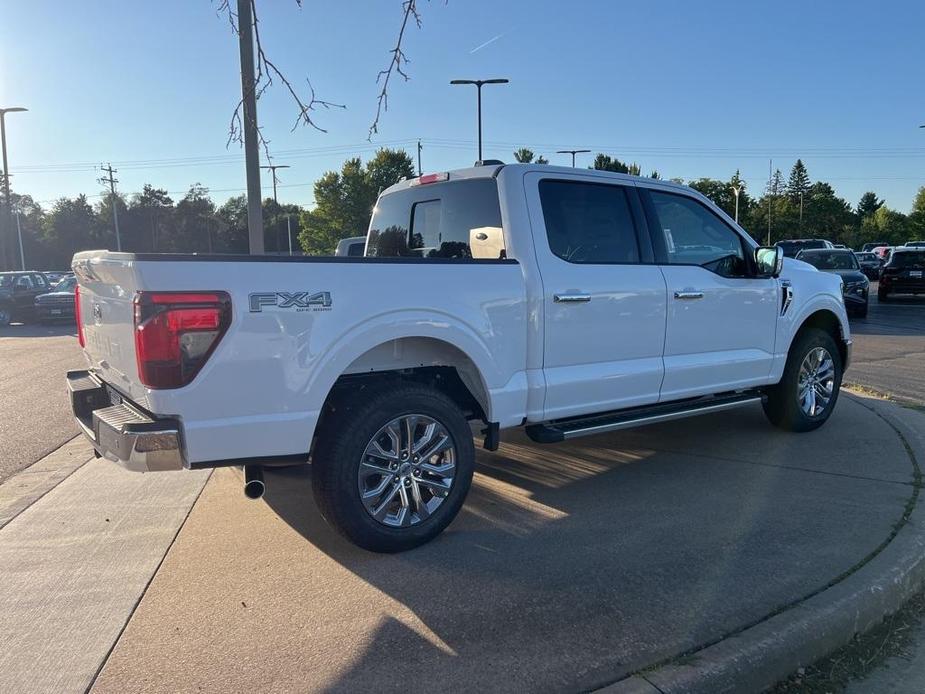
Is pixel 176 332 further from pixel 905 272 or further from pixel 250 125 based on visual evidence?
pixel 905 272

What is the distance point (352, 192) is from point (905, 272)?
1581 inches

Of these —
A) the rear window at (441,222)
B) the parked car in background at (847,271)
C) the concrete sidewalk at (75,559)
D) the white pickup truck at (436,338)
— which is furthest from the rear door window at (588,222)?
the parked car in background at (847,271)

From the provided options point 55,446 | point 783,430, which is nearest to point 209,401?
point 55,446

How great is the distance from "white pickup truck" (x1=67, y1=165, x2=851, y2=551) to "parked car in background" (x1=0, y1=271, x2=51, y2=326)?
1871 centimetres

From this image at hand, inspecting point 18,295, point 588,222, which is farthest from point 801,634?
point 18,295

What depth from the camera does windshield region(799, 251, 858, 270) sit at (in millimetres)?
17922

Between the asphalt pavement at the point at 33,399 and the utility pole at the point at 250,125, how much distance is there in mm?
2634

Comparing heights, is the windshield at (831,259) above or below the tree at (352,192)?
below

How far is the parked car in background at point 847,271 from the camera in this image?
1678 centimetres

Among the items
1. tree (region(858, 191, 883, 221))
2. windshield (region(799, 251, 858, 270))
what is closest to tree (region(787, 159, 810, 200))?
tree (region(858, 191, 883, 221))

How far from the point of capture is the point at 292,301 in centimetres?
330

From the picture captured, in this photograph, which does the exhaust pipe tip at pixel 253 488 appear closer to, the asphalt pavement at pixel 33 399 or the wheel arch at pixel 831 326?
the asphalt pavement at pixel 33 399

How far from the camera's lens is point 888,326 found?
50.8ft

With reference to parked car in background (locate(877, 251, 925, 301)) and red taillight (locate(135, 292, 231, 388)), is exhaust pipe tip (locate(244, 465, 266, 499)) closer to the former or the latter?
red taillight (locate(135, 292, 231, 388))
